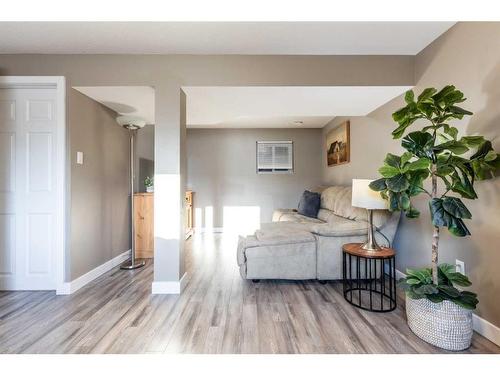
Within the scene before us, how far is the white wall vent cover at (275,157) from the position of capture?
5.49 metres

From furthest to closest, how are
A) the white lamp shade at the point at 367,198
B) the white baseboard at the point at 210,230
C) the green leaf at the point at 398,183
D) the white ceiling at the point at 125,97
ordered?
1. the white baseboard at the point at 210,230
2. the white ceiling at the point at 125,97
3. the white lamp shade at the point at 367,198
4. the green leaf at the point at 398,183

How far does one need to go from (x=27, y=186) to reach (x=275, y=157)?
4.24 metres

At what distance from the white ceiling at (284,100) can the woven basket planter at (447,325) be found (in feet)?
6.40

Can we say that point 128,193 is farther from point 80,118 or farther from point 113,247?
point 80,118

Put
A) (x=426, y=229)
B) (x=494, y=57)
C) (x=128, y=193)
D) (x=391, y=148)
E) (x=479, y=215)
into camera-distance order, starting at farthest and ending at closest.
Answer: (x=128, y=193)
(x=391, y=148)
(x=426, y=229)
(x=479, y=215)
(x=494, y=57)

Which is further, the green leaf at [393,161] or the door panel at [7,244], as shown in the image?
the door panel at [7,244]

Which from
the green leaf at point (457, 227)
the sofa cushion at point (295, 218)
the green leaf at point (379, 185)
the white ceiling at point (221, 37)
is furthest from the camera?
the sofa cushion at point (295, 218)

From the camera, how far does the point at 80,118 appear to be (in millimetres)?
2508

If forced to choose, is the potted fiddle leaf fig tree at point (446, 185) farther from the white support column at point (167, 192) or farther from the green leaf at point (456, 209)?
the white support column at point (167, 192)

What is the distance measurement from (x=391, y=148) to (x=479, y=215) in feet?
4.03

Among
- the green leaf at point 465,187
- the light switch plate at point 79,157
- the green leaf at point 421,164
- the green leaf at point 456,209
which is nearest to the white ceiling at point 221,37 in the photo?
the light switch plate at point 79,157

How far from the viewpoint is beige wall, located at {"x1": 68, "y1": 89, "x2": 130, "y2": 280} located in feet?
7.98

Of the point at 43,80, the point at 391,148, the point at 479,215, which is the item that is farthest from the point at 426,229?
the point at 43,80

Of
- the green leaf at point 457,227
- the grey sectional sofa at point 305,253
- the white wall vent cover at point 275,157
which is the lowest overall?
Result: the grey sectional sofa at point 305,253
